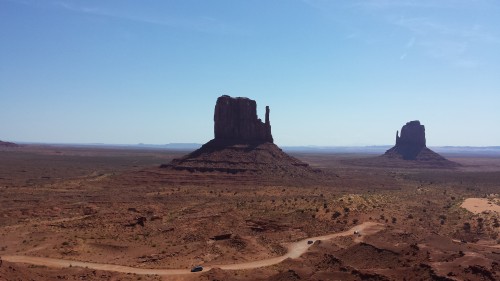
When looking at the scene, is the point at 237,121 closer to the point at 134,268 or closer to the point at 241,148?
the point at 241,148

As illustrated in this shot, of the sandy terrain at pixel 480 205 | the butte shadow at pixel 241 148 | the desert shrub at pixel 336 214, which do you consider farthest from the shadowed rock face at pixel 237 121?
the desert shrub at pixel 336 214

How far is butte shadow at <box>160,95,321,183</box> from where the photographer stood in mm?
113688

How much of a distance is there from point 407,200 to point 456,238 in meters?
30.2

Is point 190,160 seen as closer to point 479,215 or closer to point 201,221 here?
point 201,221

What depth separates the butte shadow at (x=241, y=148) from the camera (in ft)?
373

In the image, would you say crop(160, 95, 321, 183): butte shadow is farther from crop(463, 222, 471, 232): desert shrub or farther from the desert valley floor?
crop(463, 222, 471, 232): desert shrub

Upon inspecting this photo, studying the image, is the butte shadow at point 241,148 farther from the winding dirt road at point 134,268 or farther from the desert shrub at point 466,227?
the winding dirt road at point 134,268

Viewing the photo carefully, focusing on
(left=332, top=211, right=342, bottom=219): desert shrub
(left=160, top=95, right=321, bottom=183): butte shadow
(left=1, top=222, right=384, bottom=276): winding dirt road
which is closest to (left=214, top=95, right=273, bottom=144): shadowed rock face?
(left=160, top=95, right=321, bottom=183): butte shadow

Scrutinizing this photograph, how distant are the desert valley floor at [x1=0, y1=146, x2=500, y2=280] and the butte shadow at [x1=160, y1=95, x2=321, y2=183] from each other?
21.8 metres

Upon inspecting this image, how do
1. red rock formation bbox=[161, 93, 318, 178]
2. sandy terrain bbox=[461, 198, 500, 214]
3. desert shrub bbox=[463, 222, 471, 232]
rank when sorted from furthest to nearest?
red rock formation bbox=[161, 93, 318, 178]
sandy terrain bbox=[461, 198, 500, 214]
desert shrub bbox=[463, 222, 471, 232]

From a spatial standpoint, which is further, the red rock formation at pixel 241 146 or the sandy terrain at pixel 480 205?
the red rock formation at pixel 241 146

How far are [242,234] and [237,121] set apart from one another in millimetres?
73922

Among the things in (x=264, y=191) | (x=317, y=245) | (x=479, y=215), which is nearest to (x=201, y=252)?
(x=317, y=245)

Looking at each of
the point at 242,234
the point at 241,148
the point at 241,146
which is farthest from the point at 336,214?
the point at 241,146
